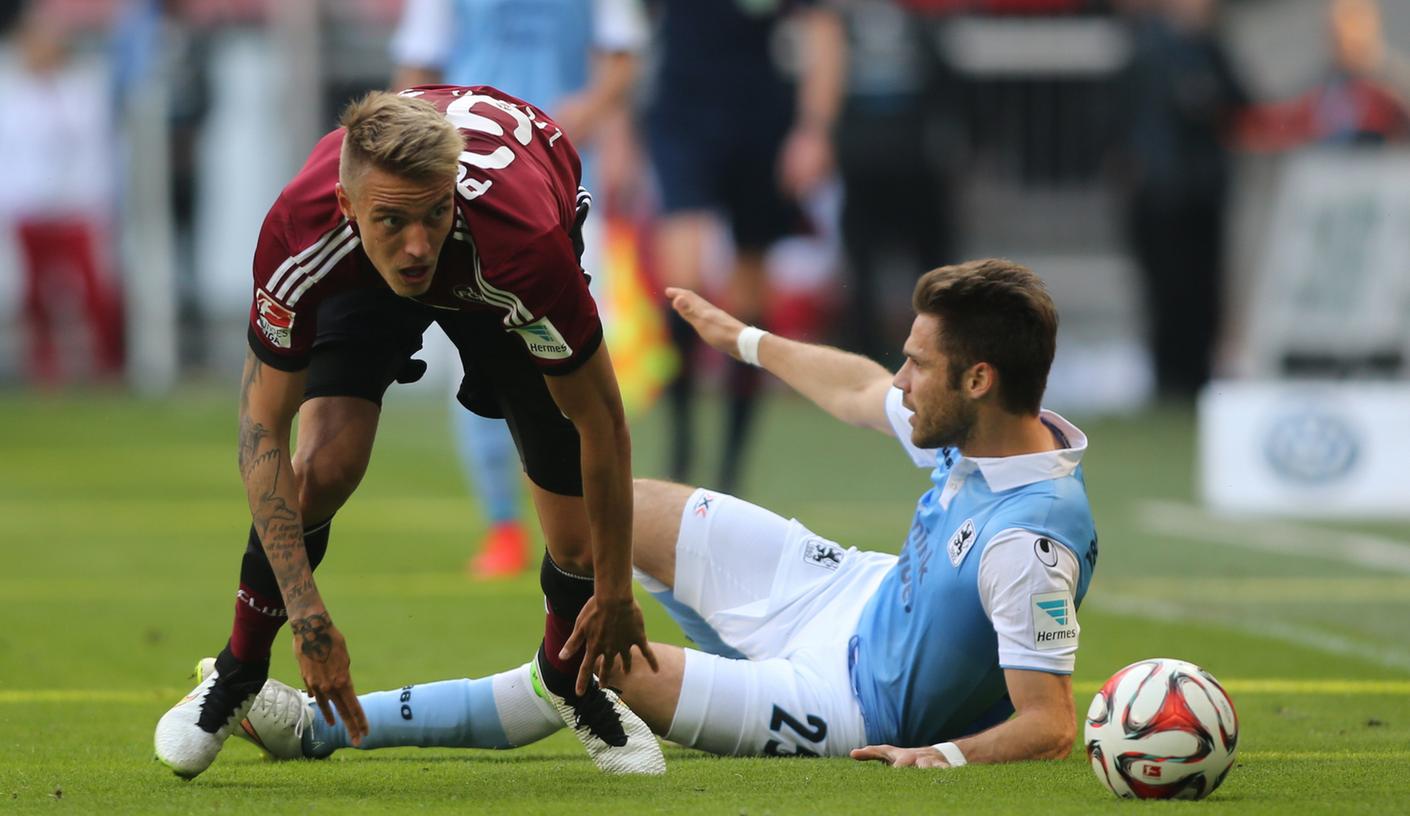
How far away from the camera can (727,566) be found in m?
5.07

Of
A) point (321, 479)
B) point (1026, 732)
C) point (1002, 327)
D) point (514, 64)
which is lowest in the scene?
point (1026, 732)

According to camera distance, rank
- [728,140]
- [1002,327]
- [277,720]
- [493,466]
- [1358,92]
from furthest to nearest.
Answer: [1358,92], [728,140], [493,466], [277,720], [1002,327]

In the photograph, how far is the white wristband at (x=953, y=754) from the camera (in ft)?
14.6

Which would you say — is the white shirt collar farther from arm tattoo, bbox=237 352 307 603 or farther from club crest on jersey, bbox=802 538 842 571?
arm tattoo, bbox=237 352 307 603

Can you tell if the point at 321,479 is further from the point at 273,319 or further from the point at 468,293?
the point at 468,293

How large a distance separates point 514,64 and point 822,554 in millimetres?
3846

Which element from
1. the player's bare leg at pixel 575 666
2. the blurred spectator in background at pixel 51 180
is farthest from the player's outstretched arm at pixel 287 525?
the blurred spectator in background at pixel 51 180

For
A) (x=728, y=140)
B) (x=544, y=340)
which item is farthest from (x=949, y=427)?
(x=728, y=140)

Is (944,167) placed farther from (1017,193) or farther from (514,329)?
(514,329)

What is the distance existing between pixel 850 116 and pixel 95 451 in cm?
622

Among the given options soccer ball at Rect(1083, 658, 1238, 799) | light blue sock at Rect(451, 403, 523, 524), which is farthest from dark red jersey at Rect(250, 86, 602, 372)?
light blue sock at Rect(451, 403, 523, 524)

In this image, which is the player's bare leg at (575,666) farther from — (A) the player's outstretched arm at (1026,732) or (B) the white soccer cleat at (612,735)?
(A) the player's outstretched arm at (1026,732)

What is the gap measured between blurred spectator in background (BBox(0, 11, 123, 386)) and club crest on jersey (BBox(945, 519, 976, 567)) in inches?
562

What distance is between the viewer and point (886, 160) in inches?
648
